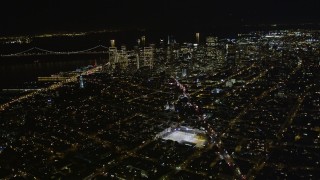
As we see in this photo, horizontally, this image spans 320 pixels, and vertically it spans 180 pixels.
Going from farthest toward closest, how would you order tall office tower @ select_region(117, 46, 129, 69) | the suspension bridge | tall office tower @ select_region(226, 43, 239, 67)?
the suspension bridge
tall office tower @ select_region(117, 46, 129, 69)
tall office tower @ select_region(226, 43, 239, 67)

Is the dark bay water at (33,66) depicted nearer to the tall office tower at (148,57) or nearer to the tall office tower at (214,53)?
the tall office tower at (148,57)

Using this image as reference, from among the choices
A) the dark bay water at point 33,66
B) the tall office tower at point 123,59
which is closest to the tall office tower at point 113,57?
the tall office tower at point 123,59

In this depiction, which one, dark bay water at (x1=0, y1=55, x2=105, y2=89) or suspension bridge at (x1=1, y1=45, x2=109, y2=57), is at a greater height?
suspension bridge at (x1=1, y1=45, x2=109, y2=57)

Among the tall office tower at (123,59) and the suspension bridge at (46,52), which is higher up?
the suspension bridge at (46,52)

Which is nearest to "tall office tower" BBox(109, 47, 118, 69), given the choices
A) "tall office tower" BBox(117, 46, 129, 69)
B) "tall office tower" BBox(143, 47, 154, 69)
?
"tall office tower" BBox(117, 46, 129, 69)

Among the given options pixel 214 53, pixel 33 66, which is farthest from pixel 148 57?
pixel 33 66

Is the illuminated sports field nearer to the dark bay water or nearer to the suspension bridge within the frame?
the dark bay water

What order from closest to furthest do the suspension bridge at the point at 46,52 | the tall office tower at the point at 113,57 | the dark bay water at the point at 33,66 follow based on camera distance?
the dark bay water at the point at 33,66 → the tall office tower at the point at 113,57 → the suspension bridge at the point at 46,52

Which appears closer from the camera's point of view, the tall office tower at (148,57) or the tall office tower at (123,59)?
the tall office tower at (148,57)

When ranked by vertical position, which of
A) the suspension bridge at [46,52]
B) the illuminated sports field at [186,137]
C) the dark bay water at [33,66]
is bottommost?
the illuminated sports field at [186,137]
